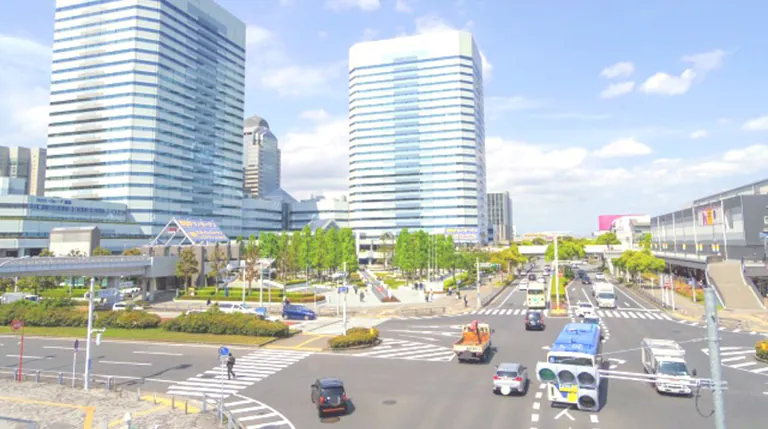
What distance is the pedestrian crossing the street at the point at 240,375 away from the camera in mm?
27234

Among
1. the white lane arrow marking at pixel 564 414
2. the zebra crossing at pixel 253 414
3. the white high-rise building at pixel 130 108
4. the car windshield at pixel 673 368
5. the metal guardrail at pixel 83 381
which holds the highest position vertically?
the white high-rise building at pixel 130 108

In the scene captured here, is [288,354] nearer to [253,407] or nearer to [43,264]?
[253,407]

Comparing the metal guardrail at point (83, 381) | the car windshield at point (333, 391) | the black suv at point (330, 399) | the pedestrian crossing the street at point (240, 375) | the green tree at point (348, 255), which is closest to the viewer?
the black suv at point (330, 399)

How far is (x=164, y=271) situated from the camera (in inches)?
3221

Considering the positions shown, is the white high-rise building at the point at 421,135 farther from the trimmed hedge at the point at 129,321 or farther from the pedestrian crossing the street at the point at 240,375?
the pedestrian crossing the street at the point at 240,375

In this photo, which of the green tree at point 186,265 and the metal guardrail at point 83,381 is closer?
→ the metal guardrail at point 83,381

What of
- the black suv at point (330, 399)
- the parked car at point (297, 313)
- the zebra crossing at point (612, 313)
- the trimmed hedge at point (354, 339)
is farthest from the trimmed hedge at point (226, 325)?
the zebra crossing at point (612, 313)

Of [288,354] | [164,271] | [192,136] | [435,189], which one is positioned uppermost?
[192,136]

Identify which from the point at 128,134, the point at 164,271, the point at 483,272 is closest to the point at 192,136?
the point at 128,134

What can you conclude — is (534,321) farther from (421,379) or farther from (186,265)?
(186,265)

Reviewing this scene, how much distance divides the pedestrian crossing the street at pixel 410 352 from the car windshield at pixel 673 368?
1409 cm

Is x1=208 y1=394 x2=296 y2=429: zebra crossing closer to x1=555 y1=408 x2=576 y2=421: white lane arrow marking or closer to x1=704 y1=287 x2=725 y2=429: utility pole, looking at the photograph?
x1=555 y1=408 x2=576 y2=421: white lane arrow marking

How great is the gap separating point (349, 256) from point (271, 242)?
17.4 metres

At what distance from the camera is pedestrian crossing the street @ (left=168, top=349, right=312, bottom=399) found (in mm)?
27234
